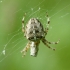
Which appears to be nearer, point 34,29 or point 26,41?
point 34,29

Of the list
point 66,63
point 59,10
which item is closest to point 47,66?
point 66,63

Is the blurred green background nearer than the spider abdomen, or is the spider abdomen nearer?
the spider abdomen

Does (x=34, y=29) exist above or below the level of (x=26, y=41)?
below

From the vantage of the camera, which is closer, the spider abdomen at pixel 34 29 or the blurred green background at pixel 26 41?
the spider abdomen at pixel 34 29

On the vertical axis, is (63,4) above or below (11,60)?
above

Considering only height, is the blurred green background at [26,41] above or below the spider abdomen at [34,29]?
above

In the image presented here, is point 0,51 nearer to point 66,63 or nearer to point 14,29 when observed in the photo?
point 14,29

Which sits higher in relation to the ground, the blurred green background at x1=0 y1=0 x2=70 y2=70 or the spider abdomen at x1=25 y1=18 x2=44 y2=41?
the blurred green background at x1=0 y1=0 x2=70 y2=70
